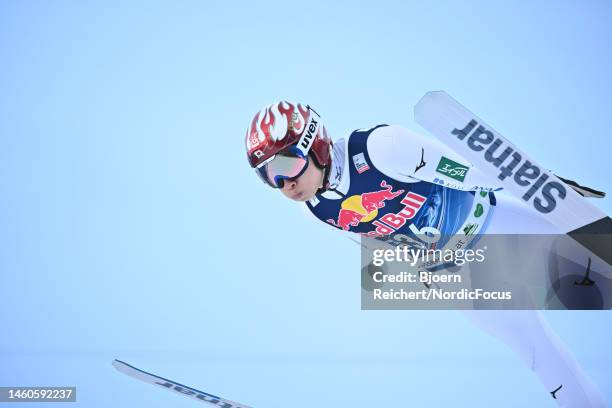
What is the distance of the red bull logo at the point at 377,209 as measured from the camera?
2699 mm

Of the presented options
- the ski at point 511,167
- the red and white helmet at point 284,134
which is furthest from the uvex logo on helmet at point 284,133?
the ski at point 511,167

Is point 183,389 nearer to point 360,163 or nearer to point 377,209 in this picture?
point 377,209

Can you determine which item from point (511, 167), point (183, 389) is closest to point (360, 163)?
point (511, 167)

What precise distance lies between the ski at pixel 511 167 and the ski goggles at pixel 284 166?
594 mm

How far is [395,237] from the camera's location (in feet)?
9.72

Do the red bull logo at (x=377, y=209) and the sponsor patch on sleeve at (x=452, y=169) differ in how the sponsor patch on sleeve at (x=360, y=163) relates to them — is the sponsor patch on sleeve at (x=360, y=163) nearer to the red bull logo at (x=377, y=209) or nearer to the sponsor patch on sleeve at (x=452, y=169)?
the red bull logo at (x=377, y=209)

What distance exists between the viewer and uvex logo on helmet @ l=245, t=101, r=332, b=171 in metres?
2.51

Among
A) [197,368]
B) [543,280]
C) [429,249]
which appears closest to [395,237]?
[429,249]

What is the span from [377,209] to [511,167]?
0.72 meters

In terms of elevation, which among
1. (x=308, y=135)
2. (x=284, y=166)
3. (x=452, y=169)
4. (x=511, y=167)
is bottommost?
(x=511, y=167)

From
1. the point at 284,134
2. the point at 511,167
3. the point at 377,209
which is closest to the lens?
the point at 511,167

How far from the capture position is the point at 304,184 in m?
2.61

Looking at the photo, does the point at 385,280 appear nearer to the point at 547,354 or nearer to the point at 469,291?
the point at 469,291

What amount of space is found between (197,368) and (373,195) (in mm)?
1999
